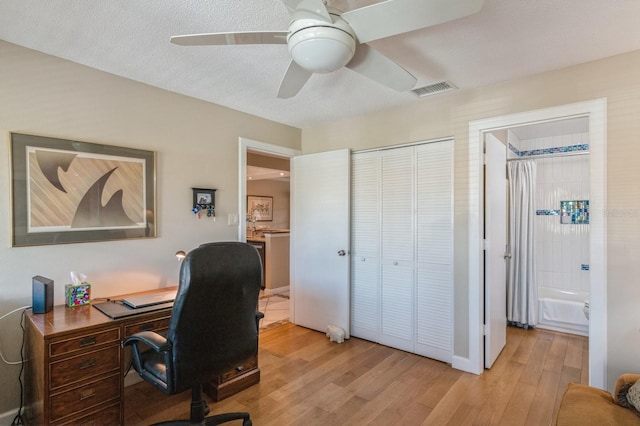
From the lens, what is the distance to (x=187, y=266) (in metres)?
1.57

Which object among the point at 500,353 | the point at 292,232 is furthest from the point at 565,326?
the point at 292,232

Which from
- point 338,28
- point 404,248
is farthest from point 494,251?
point 338,28

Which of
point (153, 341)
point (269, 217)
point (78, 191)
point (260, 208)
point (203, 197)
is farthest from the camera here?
point (269, 217)

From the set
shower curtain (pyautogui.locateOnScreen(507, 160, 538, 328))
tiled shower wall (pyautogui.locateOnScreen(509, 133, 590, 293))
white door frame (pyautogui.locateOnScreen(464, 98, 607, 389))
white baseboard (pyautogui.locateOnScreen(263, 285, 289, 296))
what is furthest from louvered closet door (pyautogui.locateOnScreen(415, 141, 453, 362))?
white baseboard (pyautogui.locateOnScreen(263, 285, 289, 296))

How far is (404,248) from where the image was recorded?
3.25 metres

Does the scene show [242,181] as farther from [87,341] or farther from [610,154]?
[610,154]

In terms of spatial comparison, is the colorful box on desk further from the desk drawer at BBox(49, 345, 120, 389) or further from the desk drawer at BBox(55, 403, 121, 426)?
the desk drawer at BBox(55, 403, 121, 426)

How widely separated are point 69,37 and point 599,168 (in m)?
3.49

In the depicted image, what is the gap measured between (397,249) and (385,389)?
1.28m

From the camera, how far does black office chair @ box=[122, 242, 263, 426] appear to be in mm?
1603

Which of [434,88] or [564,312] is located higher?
[434,88]

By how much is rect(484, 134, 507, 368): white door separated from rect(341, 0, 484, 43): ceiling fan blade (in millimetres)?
1810

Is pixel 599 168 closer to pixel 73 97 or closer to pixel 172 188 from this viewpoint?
pixel 172 188

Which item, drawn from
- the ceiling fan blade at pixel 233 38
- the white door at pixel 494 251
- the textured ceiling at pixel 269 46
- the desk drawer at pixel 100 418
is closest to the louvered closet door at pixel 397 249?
the white door at pixel 494 251
